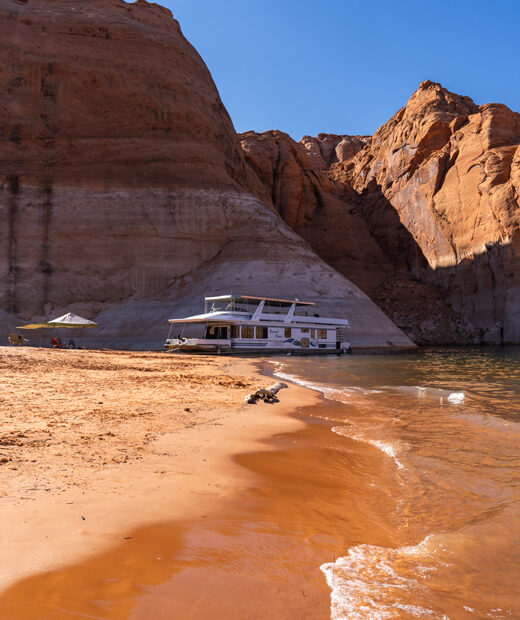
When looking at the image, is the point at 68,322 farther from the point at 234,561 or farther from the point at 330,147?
the point at 330,147

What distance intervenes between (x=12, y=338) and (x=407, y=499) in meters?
36.4

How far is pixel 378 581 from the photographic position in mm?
3238

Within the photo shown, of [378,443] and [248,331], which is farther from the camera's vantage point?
[248,331]

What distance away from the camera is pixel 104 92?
5825 cm

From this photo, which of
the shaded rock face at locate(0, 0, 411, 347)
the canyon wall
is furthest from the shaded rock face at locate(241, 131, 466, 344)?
the shaded rock face at locate(0, 0, 411, 347)

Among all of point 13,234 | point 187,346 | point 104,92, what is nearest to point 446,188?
point 104,92

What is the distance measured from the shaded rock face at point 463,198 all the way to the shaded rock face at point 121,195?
26919mm

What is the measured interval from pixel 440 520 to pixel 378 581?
64.9 inches

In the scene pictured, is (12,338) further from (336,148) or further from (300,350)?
(336,148)

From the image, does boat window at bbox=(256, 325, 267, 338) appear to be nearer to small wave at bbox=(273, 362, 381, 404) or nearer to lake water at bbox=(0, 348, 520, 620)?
small wave at bbox=(273, 362, 381, 404)

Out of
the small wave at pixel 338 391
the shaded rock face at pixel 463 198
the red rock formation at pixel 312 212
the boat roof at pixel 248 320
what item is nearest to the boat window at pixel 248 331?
the boat roof at pixel 248 320

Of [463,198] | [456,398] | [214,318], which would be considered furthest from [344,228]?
[456,398]

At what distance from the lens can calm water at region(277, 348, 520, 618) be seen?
3.04 meters

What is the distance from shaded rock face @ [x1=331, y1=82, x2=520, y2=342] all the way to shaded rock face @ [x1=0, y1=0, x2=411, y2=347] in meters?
26.9
